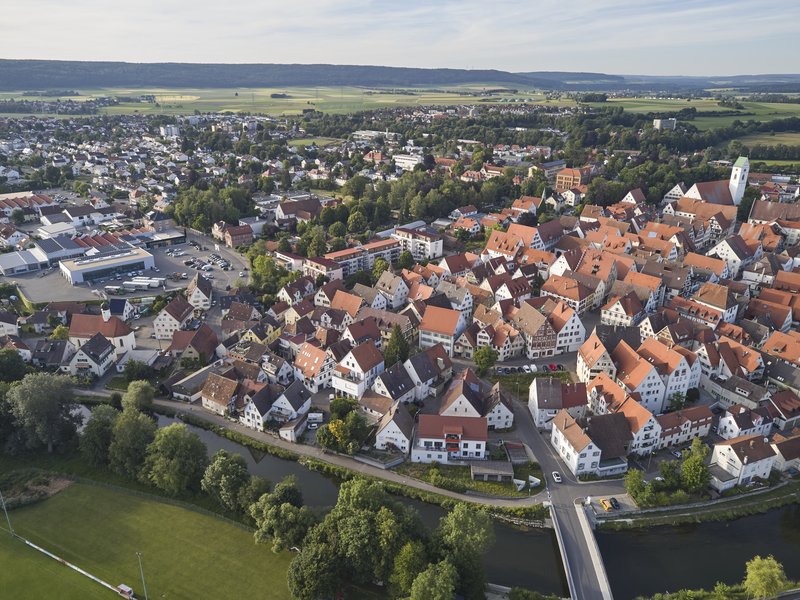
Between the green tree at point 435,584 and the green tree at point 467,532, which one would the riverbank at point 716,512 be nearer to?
the green tree at point 467,532

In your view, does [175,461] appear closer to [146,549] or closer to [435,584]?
[146,549]

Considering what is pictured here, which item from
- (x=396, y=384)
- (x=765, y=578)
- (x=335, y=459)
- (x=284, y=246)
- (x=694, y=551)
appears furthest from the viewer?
(x=284, y=246)

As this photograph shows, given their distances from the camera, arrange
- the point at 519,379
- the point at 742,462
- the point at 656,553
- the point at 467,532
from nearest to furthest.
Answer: the point at 467,532
the point at 656,553
the point at 742,462
the point at 519,379

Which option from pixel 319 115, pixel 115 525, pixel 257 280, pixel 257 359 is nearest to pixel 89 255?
pixel 257 280

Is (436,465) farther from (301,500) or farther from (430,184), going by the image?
(430,184)

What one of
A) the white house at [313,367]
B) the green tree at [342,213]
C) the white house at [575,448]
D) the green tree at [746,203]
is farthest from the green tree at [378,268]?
the green tree at [746,203]

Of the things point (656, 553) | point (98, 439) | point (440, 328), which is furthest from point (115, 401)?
point (656, 553)

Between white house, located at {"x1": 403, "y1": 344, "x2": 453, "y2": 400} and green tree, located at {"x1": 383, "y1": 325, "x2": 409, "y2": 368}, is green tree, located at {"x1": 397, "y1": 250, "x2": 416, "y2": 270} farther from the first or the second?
white house, located at {"x1": 403, "y1": 344, "x2": 453, "y2": 400}
